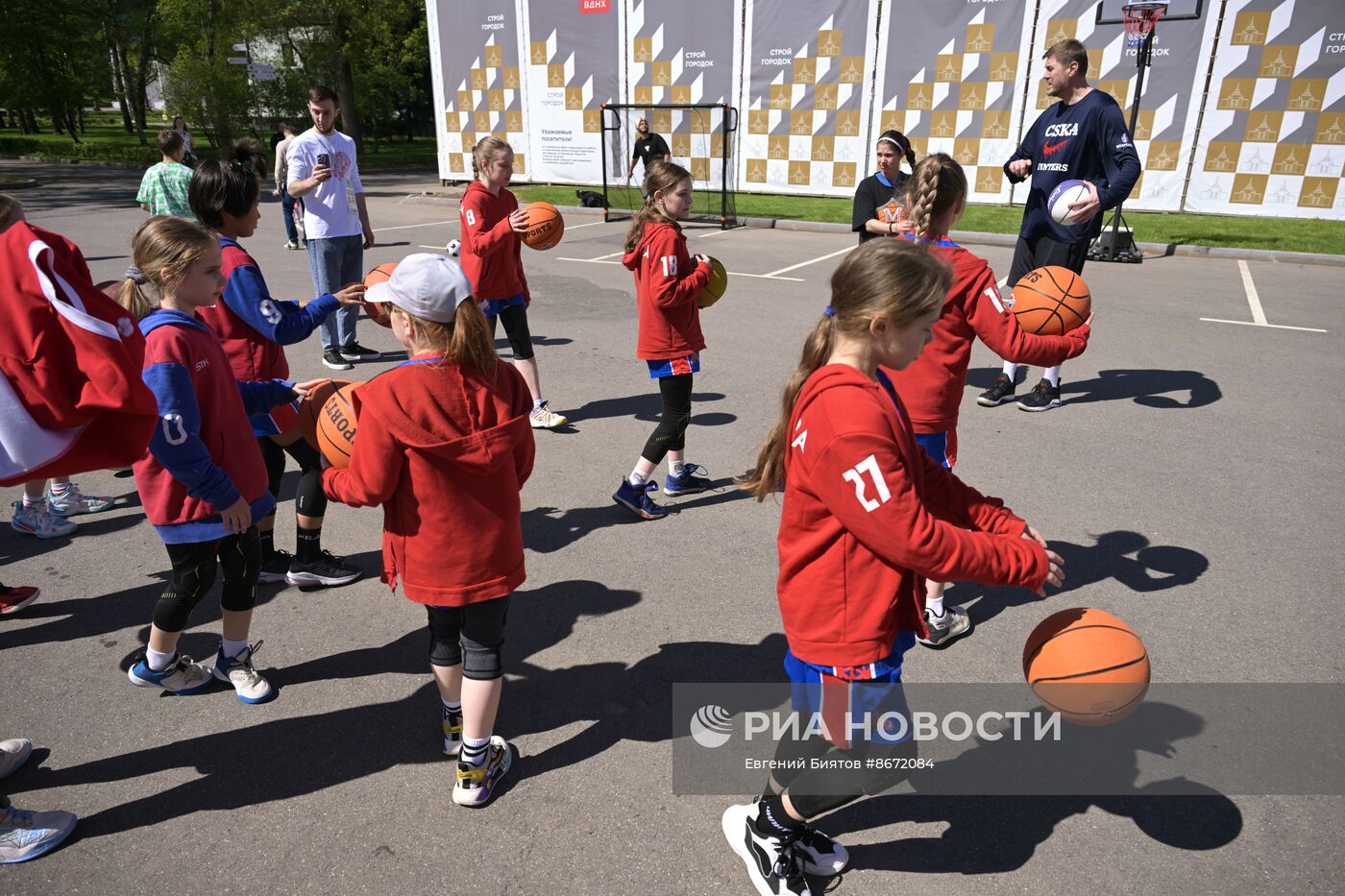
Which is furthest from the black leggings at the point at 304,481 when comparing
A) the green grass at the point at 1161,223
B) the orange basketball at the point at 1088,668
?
the green grass at the point at 1161,223

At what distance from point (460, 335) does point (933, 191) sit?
7.26 ft

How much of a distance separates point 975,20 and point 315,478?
1822cm

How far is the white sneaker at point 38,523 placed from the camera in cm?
516

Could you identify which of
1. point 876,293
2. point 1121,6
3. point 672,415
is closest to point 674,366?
point 672,415

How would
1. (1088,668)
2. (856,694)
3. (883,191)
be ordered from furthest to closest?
(883,191) → (1088,668) → (856,694)

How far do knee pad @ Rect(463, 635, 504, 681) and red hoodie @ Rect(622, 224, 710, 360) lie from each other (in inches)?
96.6

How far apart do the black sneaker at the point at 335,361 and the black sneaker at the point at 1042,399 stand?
627 cm

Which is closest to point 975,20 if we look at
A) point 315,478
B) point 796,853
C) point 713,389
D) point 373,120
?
point 713,389

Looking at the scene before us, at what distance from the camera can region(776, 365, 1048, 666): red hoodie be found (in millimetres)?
2168

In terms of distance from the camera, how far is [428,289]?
104 inches

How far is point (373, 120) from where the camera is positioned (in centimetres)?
4159

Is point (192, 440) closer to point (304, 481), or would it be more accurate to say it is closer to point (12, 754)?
point (12, 754)

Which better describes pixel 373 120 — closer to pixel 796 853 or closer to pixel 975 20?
pixel 975 20

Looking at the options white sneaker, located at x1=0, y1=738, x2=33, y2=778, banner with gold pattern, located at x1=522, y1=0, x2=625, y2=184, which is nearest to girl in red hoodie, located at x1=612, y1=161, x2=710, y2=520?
white sneaker, located at x1=0, y1=738, x2=33, y2=778
